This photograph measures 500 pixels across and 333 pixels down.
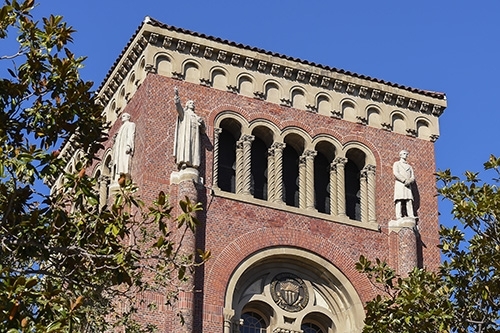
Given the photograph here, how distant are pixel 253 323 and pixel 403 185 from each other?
20.2 ft

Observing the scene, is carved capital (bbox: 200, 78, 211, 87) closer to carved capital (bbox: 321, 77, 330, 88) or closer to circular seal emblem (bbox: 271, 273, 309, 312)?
carved capital (bbox: 321, 77, 330, 88)

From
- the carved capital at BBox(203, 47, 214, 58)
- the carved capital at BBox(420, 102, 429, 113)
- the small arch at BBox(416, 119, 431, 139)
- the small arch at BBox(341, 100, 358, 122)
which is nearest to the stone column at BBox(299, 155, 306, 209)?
the small arch at BBox(341, 100, 358, 122)

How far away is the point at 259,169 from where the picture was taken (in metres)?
35.2

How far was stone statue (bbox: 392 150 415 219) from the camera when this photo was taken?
35.8 m

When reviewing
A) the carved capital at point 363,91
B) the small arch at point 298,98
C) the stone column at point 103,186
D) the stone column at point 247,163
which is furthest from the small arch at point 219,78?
the carved capital at point 363,91

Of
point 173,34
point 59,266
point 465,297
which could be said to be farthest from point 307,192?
point 59,266

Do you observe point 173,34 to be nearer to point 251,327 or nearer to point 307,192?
point 307,192

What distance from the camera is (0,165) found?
59.9ft

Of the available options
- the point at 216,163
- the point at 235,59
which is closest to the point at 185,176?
the point at 216,163

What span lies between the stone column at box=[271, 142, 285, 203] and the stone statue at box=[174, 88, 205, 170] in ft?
7.25

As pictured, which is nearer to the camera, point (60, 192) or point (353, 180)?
point (60, 192)

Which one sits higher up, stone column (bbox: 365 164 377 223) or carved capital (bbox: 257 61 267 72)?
carved capital (bbox: 257 61 267 72)

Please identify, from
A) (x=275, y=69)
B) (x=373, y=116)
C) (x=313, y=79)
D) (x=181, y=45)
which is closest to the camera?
(x=181, y=45)

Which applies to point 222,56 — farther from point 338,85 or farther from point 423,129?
point 423,129
